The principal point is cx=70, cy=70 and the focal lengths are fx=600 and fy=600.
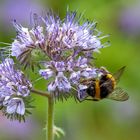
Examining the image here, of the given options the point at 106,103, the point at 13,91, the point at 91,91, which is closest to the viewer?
the point at 13,91

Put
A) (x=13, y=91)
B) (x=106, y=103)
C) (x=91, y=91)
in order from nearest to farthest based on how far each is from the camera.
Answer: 1. (x=13, y=91)
2. (x=91, y=91)
3. (x=106, y=103)

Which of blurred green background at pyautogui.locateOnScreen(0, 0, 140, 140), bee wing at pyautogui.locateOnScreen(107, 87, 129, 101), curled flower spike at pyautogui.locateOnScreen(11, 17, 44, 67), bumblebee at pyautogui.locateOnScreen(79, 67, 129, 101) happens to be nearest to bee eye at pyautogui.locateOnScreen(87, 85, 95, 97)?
bumblebee at pyautogui.locateOnScreen(79, 67, 129, 101)

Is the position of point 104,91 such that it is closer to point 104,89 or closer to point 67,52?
point 104,89

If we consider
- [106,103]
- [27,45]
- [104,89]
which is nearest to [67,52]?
[27,45]

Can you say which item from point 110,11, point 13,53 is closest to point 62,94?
point 13,53

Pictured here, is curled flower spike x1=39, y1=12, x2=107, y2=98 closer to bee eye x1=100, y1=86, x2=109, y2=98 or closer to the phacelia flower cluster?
the phacelia flower cluster

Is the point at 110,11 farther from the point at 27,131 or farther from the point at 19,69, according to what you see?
the point at 19,69
